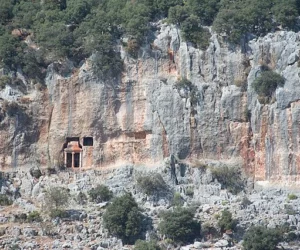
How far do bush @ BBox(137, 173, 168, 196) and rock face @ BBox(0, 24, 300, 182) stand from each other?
2.04 metres

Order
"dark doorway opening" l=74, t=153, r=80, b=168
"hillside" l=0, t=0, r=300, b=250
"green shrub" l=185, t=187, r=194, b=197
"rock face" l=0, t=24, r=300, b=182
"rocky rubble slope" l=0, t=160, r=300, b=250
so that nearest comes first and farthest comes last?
"rocky rubble slope" l=0, t=160, r=300, b=250, "hillside" l=0, t=0, r=300, b=250, "green shrub" l=185, t=187, r=194, b=197, "rock face" l=0, t=24, r=300, b=182, "dark doorway opening" l=74, t=153, r=80, b=168

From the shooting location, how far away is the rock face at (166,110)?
84.1 meters

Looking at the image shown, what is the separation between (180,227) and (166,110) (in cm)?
851

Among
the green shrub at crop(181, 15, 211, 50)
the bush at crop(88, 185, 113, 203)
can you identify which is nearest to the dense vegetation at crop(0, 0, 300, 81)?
the green shrub at crop(181, 15, 211, 50)

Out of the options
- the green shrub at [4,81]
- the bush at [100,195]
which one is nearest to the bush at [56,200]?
the bush at [100,195]

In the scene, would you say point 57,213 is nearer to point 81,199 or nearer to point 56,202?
point 56,202

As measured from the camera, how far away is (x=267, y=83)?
8369 cm

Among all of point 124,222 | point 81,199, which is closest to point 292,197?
point 124,222

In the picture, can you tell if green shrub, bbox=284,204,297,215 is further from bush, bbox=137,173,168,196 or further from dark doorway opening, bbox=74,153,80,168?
dark doorway opening, bbox=74,153,80,168

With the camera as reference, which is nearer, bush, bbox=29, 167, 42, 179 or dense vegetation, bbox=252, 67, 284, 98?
dense vegetation, bbox=252, 67, 284, 98

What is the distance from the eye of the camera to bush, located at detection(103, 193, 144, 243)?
79.1 metres

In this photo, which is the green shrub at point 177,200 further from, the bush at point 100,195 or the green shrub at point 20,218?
the green shrub at point 20,218

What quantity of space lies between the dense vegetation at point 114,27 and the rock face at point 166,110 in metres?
0.80

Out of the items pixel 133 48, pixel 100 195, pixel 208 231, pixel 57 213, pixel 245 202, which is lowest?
pixel 208 231
